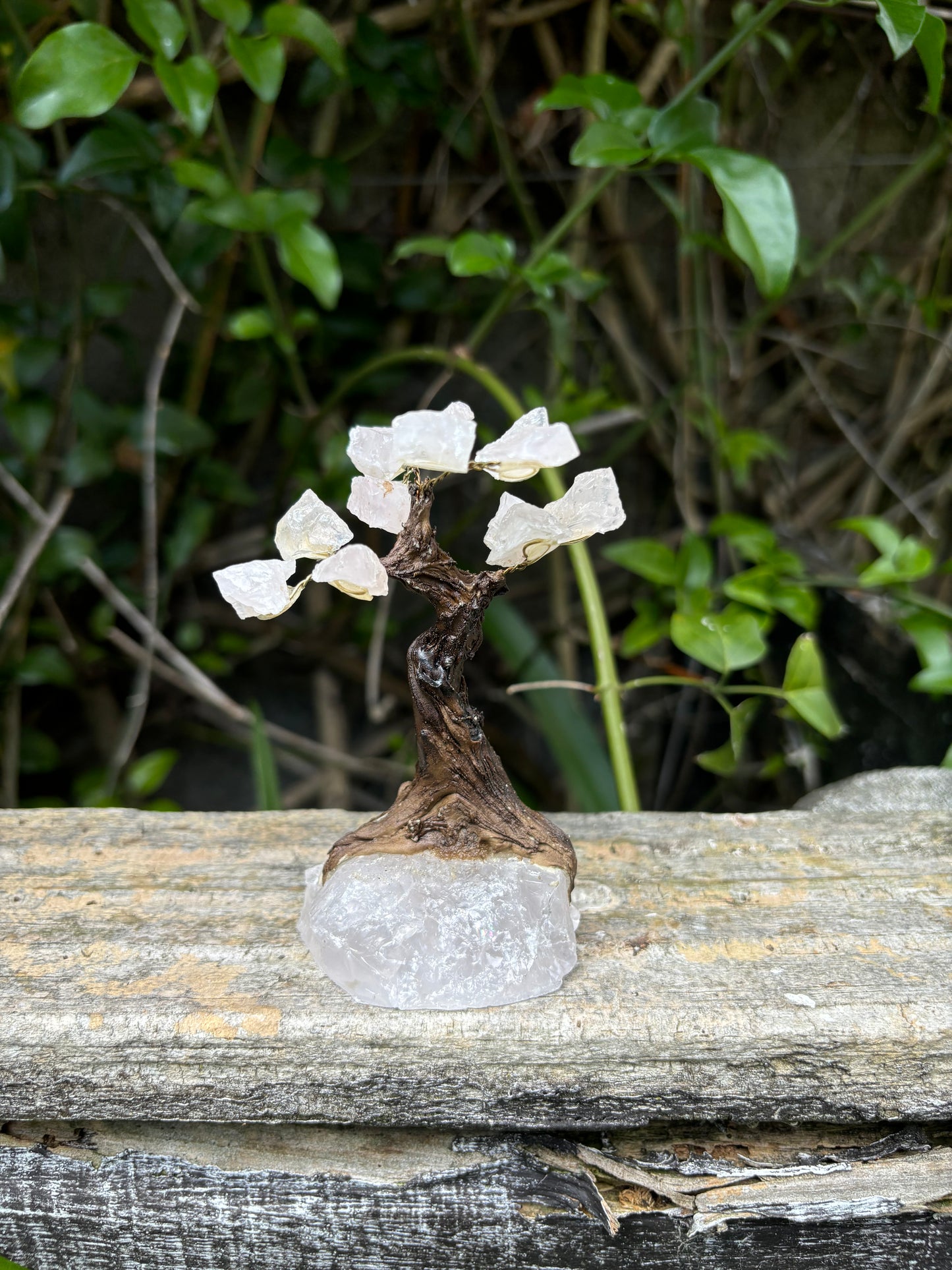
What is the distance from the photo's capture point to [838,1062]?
510 mm

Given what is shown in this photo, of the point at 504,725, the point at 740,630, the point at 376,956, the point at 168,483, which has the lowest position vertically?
the point at 376,956

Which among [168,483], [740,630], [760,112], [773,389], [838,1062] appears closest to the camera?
[838,1062]

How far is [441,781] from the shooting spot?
60cm

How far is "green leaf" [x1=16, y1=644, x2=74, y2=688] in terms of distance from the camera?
116 centimetres

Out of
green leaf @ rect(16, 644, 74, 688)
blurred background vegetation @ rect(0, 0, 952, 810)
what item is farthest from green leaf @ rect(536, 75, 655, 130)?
green leaf @ rect(16, 644, 74, 688)

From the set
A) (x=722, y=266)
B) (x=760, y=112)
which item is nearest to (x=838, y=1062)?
(x=722, y=266)

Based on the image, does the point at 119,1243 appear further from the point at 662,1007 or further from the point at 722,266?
the point at 722,266

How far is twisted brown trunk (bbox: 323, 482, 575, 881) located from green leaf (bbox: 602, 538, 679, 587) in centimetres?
46

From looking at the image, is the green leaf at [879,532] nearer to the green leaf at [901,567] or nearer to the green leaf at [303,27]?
the green leaf at [901,567]

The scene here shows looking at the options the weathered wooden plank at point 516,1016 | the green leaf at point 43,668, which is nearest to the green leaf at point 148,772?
the green leaf at point 43,668

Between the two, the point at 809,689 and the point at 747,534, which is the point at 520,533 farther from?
the point at 747,534

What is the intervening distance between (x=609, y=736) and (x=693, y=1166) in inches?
16.1

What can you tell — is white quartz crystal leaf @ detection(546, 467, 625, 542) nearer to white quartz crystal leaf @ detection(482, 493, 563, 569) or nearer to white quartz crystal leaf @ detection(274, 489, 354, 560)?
white quartz crystal leaf @ detection(482, 493, 563, 569)

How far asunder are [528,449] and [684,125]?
375mm
